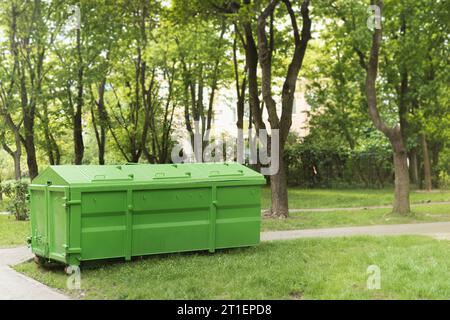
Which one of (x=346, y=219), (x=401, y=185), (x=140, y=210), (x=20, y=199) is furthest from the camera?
(x=20, y=199)

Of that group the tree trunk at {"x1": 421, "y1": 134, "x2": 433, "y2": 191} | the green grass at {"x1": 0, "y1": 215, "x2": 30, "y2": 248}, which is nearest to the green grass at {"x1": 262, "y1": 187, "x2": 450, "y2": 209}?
the tree trunk at {"x1": 421, "y1": 134, "x2": 433, "y2": 191}

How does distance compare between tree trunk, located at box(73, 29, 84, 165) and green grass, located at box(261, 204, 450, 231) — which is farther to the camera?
tree trunk, located at box(73, 29, 84, 165)

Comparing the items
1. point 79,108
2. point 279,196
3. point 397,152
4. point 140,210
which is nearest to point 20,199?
point 279,196

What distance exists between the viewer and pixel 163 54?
27.1 meters

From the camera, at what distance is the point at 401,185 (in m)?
17.5

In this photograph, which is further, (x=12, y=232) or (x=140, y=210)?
(x=12, y=232)

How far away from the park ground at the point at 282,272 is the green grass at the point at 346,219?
131 inches

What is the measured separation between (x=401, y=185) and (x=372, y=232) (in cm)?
392

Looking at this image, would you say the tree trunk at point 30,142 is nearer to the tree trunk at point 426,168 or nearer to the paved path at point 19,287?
the paved path at point 19,287

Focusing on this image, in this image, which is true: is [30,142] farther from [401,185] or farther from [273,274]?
[273,274]

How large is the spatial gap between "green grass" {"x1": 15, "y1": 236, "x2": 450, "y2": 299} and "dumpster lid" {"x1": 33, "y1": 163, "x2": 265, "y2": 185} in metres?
1.20

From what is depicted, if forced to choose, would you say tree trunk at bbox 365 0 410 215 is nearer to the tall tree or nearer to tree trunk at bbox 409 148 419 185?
the tall tree

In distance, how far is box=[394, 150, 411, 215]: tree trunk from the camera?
1736 cm
